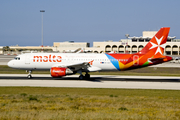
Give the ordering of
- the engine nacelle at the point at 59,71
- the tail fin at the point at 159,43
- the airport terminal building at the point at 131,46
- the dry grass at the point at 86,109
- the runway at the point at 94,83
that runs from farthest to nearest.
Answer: the airport terminal building at the point at 131,46 < the tail fin at the point at 159,43 < the engine nacelle at the point at 59,71 < the runway at the point at 94,83 < the dry grass at the point at 86,109

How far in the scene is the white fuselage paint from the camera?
1465 inches

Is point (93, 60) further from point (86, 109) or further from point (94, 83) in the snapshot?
point (86, 109)

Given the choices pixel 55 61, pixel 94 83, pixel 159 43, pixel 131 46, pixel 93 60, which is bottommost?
pixel 94 83

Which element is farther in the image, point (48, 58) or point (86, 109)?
point (48, 58)

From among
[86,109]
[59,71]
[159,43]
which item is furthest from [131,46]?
[86,109]

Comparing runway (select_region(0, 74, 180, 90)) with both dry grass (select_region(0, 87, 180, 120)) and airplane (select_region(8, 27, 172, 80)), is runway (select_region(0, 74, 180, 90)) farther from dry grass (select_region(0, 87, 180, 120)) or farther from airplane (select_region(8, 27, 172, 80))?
dry grass (select_region(0, 87, 180, 120))

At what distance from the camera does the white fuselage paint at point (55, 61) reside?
3722 cm

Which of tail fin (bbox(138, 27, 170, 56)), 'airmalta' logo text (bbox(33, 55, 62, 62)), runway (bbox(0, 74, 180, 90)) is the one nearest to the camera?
runway (bbox(0, 74, 180, 90))

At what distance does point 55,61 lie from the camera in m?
37.2

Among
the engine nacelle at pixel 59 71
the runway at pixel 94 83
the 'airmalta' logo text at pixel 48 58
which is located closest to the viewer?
the runway at pixel 94 83

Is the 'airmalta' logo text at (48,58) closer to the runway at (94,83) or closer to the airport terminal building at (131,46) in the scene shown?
the runway at (94,83)

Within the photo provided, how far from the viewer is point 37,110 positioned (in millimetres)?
15711

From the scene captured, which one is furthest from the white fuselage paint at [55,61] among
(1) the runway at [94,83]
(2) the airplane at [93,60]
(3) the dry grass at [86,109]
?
(3) the dry grass at [86,109]

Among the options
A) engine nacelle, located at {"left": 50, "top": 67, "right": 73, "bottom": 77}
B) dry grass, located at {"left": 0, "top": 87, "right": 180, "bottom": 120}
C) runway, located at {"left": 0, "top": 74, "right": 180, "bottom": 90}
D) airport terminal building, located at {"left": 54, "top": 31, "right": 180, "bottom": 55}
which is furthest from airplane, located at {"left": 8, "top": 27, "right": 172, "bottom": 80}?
airport terminal building, located at {"left": 54, "top": 31, "right": 180, "bottom": 55}
